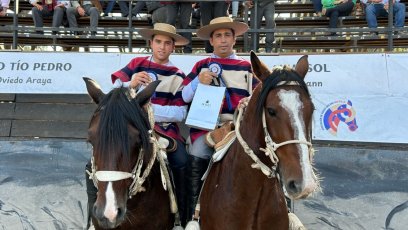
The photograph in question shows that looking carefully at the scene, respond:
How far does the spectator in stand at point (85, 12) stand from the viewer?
8.29 meters

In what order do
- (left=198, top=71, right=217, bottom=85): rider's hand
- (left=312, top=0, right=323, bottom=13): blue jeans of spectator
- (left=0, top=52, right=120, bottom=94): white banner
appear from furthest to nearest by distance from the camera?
1. (left=312, top=0, right=323, bottom=13): blue jeans of spectator
2. (left=0, top=52, right=120, bottom=94): white banner
3. (left=198, top=71, right=217, bottom=85): rider's hand

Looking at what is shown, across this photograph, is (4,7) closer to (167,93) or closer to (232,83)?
(167,93)

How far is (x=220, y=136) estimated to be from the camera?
3645 mm

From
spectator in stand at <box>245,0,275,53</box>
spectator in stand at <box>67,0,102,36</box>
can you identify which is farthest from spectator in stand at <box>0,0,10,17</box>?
spectator in stand at <box>245,0,275,53</box>

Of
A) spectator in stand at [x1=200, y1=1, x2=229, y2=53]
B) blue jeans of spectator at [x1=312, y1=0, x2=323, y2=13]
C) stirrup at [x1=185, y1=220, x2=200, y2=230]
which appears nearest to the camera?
stirrup at [x1=185, y1=220, x2=200, y2=230]

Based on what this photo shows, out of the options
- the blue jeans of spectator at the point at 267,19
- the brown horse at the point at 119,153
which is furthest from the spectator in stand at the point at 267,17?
the brown horse at the point at 119,153

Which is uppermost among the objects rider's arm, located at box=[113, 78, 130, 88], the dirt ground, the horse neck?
rider's arm, located at box=[113, 78, 130, 88]

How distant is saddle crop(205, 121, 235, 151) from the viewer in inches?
139

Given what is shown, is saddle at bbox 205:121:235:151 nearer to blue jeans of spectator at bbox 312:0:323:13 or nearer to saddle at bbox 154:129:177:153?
saddle at bbox 154:129:177:153

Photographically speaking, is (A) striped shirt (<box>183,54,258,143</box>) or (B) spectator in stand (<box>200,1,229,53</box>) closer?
(A) striped shirt (<box>183,54,258,143</box>)

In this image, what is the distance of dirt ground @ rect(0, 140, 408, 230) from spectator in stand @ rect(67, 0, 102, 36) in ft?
9.30

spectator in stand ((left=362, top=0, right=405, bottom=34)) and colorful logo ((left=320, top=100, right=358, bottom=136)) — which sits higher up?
spectator in stand ((left=362, top=0, right=405, bottom=34))

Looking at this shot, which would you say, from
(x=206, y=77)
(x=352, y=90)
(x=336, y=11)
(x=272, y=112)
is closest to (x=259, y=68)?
(x=272, y=112)

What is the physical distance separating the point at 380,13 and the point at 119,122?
6854 mm
